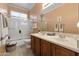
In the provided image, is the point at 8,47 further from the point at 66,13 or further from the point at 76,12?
the point at 76,12

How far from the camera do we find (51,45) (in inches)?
78.0

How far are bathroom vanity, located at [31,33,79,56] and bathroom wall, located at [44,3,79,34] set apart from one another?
163mm

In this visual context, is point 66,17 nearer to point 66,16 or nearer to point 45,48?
point 66,16

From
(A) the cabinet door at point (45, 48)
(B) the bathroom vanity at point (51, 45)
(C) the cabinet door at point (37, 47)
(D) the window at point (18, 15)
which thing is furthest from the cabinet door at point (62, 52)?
(D) the window at point (18, 15)

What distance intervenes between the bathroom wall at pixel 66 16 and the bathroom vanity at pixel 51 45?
0.16 metres

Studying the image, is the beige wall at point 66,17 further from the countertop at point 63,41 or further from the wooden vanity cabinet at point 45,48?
the wooden vanity cabinet at point 45,48

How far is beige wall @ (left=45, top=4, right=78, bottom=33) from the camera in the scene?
1.94 meters

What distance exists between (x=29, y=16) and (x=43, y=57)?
70cm

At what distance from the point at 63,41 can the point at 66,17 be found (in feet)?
1.24

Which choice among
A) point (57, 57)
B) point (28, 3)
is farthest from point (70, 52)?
point (28, 3)

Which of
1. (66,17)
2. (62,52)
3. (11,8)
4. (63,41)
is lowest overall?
(62,52)

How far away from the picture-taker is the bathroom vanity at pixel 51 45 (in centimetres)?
179

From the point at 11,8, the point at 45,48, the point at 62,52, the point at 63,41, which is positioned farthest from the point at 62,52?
the point at 11,8

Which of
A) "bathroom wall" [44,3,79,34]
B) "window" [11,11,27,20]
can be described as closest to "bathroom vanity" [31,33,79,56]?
"bathroom wall" [44,3,79,34]
